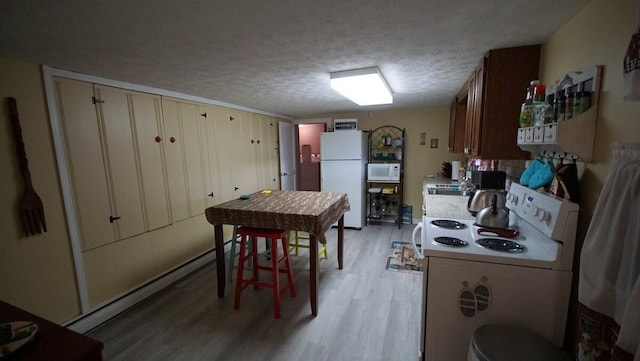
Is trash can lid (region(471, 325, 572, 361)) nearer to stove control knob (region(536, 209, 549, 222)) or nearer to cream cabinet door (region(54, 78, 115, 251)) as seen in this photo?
stove control knob (region(536, 209, 549, 222))

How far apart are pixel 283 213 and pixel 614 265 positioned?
1973 mm

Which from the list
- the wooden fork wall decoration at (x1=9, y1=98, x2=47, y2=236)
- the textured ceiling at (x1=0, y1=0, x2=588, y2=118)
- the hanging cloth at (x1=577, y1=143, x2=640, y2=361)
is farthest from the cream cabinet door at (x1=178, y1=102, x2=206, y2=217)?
the hanging cloth at (x1=577, y1=143, x2=640, y2=361)

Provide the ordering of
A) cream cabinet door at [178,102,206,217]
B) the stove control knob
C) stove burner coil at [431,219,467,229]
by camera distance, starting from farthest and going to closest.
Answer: cream cabinet door at [178,102,206,217] → stove burner coil at [431,219,467,229] → the stove control knob

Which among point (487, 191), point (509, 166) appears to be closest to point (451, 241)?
point (487, 191)

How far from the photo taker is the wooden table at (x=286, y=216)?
2300mm

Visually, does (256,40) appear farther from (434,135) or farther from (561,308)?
(434,135)

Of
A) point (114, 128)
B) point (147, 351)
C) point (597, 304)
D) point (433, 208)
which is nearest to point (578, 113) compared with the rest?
point (597, 304)

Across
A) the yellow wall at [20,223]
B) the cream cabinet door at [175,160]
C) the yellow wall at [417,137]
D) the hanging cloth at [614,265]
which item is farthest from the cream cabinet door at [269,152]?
the hanging cloth at [614,265]

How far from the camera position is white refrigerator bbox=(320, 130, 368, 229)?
461 centimetres

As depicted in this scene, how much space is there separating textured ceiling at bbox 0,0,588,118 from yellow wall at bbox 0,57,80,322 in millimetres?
247

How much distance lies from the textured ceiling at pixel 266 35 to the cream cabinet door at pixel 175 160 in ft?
1.91

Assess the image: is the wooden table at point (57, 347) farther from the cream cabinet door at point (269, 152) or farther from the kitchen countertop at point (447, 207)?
the cream cabinet door at point (269, 152)

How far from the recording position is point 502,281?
136 centimetres

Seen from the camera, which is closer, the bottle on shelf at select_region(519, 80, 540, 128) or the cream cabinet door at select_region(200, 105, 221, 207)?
the bottle on shelf at select_region(519, 80, 540, 128)
